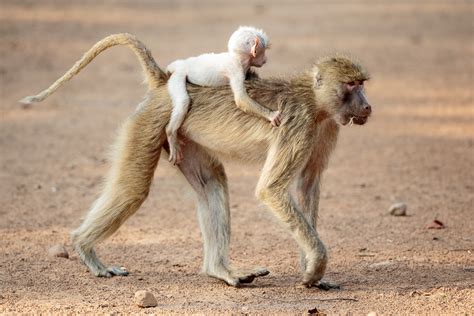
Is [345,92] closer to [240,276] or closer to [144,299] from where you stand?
[240,276]

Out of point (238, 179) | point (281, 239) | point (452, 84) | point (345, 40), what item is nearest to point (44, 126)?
point (238, 179)

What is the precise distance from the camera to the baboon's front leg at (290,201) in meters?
7.52

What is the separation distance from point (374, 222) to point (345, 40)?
11.4 meters

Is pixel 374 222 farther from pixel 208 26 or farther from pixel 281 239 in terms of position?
pixel 208 26

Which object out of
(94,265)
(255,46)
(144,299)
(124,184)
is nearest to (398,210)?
(255,46)

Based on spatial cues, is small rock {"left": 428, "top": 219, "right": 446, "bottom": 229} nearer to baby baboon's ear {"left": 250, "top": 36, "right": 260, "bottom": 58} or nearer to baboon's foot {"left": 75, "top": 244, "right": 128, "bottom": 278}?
baby baboon's ear {"left": 250, "top": 36, "right": 260, "bottom": 58}

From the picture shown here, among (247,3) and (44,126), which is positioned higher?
(247,3)

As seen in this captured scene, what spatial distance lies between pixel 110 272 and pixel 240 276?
102 cm

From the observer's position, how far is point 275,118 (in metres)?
7.67

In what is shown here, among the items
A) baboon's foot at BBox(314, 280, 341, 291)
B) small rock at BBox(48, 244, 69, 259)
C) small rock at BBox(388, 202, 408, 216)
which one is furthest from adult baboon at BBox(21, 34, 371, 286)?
small rock at BBox(388, 202, 408, 216)

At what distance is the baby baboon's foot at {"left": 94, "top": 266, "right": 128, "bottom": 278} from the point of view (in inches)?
320

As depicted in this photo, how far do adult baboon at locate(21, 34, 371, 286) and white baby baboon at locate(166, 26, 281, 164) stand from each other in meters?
0.08

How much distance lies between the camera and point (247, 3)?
26344 millimetres

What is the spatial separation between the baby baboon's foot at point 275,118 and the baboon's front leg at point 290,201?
0.52 ft
